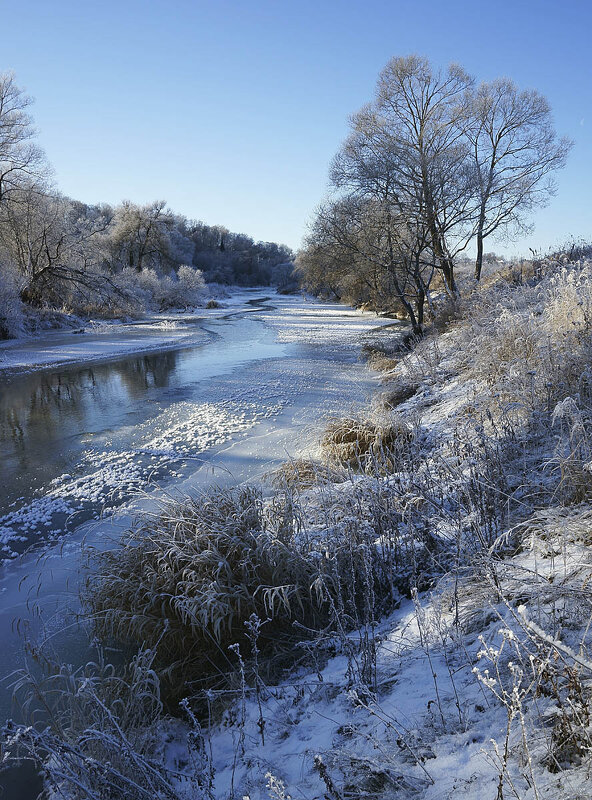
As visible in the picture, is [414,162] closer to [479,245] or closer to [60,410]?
[479,245]

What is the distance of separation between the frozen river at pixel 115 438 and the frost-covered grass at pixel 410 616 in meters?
0.81

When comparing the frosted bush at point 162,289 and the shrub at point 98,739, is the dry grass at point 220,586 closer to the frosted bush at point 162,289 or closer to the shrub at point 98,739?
the shrub at point 98,739

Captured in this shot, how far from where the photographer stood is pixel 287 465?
568 cm

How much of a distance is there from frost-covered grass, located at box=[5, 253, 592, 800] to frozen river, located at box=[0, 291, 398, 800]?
81 centimetres

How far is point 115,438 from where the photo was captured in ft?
28.2

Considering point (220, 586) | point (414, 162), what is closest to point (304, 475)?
point (220, 586)

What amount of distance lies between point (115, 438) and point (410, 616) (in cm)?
679

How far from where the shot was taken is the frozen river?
14.2 ft

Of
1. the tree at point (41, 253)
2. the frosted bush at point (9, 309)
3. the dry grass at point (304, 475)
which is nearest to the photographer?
the dry grass at point (304, 475)

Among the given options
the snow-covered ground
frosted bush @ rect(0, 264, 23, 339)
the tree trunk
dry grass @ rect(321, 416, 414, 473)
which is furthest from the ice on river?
frosted bush @ rect(0, 264, 23, 339)

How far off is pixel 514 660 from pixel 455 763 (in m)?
0.55

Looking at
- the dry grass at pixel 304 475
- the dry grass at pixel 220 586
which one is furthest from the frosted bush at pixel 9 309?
the dry grass at pixel 220 586

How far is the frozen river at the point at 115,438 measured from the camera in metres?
4.33

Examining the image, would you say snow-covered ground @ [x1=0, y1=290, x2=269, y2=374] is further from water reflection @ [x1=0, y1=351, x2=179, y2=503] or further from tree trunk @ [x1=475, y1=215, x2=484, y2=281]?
tree trunk @ [x1=475, y1=215, x2=484, y2=281]
